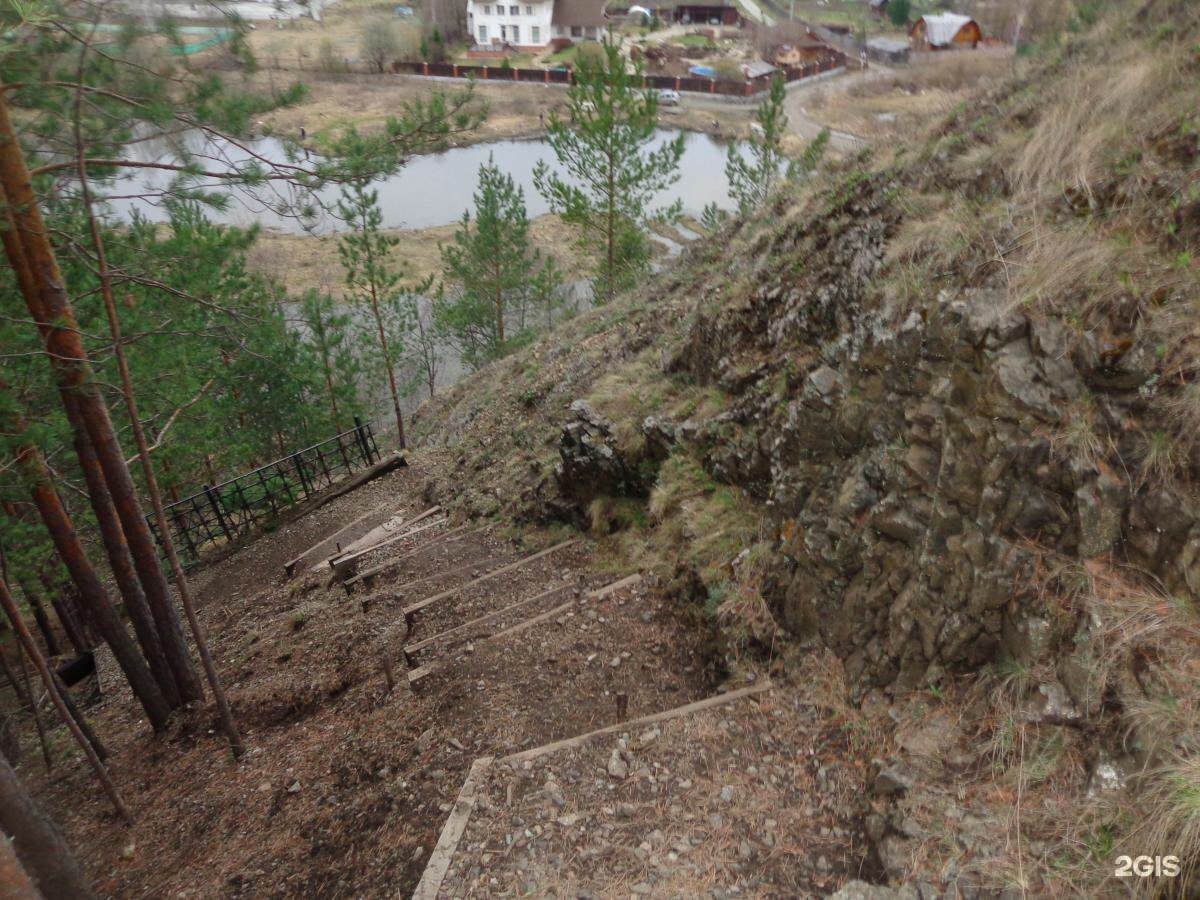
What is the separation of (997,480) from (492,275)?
20.0 m

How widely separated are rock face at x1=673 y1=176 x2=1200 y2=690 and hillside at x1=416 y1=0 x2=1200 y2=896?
17 millimetres

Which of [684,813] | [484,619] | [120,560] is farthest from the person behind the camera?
[484,619]

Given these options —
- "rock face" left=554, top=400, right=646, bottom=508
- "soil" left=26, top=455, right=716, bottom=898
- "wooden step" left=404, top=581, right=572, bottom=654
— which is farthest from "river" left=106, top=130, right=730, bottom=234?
"soil" left=26, top=455, right=716, bottom=898

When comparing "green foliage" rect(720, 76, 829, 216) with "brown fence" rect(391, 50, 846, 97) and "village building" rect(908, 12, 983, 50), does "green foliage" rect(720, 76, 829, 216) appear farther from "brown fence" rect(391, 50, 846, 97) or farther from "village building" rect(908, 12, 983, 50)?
"brown fence" rect(391, 50, 846, 97)

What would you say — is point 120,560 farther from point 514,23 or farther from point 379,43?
point 514,23

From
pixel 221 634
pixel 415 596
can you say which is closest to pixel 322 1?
pixel 415 596

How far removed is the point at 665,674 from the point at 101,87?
23.2ft

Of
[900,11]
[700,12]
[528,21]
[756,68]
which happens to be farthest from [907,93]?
[700,12]

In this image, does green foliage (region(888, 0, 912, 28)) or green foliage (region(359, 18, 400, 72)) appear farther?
green foliage (region(359, 18, 400, 72))

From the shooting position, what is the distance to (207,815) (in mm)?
5680

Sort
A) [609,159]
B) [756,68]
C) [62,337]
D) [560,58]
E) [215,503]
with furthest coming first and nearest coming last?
[560,58]
[756,68]
[609,159]
[215,503]
[62,337]

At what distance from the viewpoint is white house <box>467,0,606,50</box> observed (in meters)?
59.3

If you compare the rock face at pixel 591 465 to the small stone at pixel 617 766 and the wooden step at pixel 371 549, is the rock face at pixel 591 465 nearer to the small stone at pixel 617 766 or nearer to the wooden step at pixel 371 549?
the wooden step at pixel 371 549

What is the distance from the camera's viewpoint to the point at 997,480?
4.04 meters
